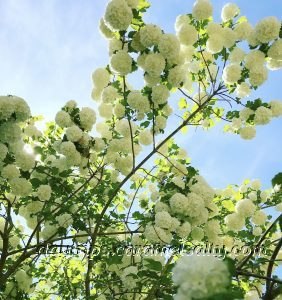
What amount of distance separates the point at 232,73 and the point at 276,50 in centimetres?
58

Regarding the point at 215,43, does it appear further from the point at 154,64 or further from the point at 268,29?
the point at 154,64

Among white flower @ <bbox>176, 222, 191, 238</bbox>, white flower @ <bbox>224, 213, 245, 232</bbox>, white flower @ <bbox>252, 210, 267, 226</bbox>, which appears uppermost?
white flower @ <bbox>252, 210, 267, 226</bbox>

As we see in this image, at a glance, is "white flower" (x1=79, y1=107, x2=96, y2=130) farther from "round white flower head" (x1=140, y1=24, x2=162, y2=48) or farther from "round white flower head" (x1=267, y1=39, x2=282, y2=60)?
"round white flower head" (x1=267, y1=39, x2=282, y2=60)

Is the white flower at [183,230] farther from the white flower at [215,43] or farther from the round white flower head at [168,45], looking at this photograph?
the white flower at [215,43]

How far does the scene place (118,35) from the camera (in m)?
4.93

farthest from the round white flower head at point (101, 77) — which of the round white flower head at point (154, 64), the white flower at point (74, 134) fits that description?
the round white flower head at point (154, 64)

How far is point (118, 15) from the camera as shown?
450 cm

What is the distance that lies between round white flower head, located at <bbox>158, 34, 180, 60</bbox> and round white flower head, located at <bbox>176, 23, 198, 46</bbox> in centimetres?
55

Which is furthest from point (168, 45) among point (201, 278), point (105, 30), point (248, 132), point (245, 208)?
point (201, 278)

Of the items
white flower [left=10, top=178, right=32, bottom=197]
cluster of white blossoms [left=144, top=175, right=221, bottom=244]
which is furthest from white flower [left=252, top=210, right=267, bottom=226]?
white flower [left=10, top=178, right=32, bottom=197]

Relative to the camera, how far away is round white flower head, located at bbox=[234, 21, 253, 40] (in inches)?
215

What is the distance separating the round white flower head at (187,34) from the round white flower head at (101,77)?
1.03 metres

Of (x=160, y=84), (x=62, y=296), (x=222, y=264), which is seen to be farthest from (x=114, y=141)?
(x=222, y=264)

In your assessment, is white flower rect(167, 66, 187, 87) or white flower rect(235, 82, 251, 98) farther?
white flower rect(235, 82, 251, 98)
